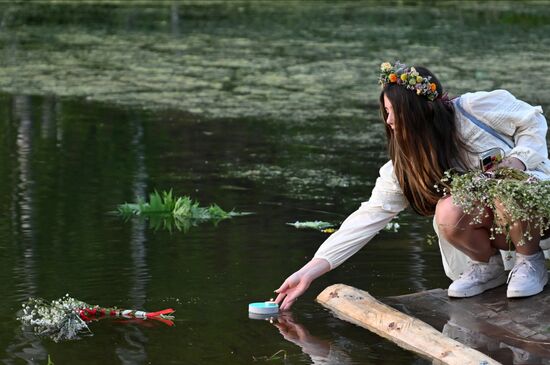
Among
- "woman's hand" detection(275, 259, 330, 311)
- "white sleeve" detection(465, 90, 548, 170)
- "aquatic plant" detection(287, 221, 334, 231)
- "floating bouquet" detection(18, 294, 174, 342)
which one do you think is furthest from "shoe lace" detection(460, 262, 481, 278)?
"aquatic plant" detection(287, 221, 334, 231)

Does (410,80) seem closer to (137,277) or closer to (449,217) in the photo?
(449,217)

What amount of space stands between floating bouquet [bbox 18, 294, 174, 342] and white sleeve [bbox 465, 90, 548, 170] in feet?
5.13

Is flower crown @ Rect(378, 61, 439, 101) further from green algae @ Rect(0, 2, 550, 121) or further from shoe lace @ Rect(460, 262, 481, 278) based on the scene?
green algae @ Rect(0, 2, 550, 121)

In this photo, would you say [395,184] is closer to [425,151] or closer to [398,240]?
[425,151]

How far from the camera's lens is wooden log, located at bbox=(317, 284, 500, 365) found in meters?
4.75

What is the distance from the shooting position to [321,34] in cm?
1828

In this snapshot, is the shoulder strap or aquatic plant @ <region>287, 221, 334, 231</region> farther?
aquatic plant @ <region>287, 221, 334, 231</region>

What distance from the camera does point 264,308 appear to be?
5492 mm

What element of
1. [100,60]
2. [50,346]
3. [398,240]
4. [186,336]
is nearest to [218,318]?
[186,336]

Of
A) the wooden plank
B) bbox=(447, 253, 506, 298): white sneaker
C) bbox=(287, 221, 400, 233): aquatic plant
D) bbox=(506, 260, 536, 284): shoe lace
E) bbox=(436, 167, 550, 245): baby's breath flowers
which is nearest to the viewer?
the wooden plank

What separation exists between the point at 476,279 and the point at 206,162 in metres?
4.18

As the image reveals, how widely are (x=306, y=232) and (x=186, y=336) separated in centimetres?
218

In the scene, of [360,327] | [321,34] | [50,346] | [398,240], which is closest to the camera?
[50,346]

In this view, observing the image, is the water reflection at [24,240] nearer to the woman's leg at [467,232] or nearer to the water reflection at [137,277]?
the water reflection at [137,277]
